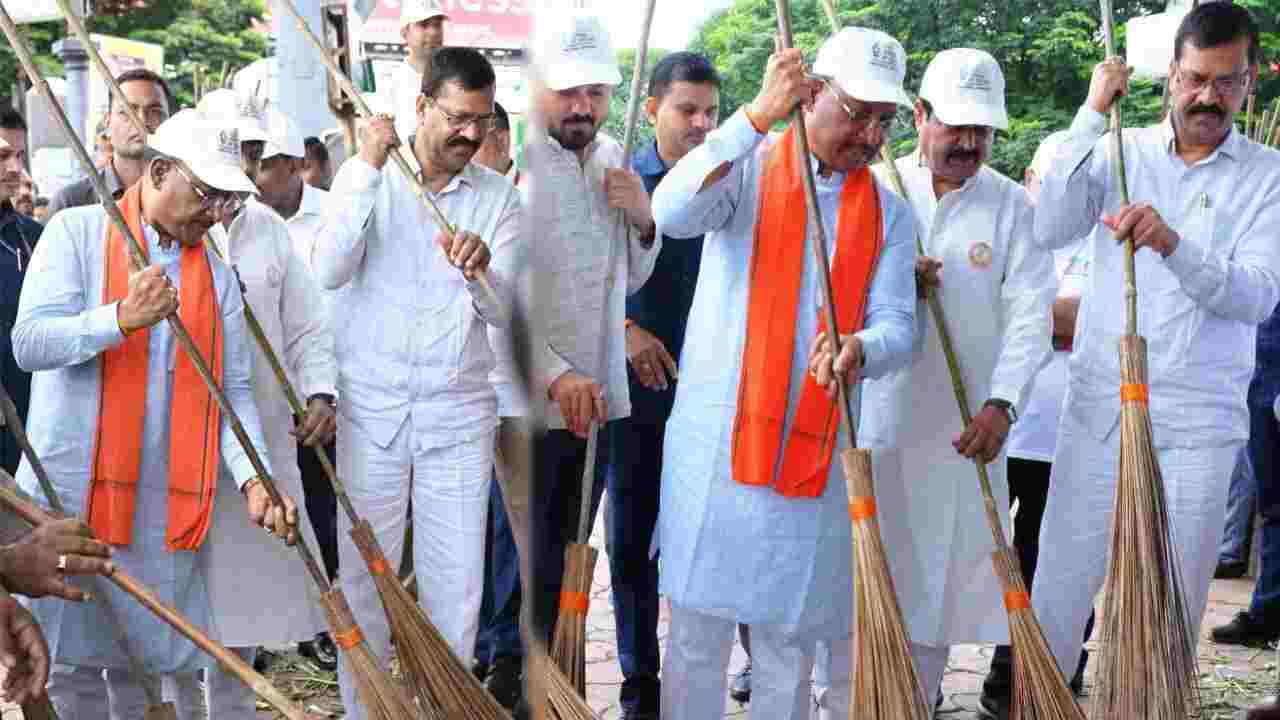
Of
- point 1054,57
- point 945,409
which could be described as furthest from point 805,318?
point 1054,57

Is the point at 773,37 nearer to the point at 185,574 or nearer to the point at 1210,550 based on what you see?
the point at 1210,550

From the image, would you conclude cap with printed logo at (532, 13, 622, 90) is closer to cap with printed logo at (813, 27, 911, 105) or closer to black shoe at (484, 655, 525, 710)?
cap with printed logo at (813, 27, 911, 105)

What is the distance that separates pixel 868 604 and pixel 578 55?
1.41 metres

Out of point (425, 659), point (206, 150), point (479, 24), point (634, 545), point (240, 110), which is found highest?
point (479, 24)

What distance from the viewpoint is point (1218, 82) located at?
3.83 metres

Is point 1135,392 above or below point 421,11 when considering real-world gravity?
below

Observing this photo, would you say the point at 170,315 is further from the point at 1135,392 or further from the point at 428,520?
the point at 1135,392

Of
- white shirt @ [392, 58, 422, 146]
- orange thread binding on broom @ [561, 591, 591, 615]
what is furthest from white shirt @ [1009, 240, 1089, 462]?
white shirt @ [392, 58, 422, 146]

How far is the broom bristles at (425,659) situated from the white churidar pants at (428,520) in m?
0.13

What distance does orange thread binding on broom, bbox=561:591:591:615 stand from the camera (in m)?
3.48

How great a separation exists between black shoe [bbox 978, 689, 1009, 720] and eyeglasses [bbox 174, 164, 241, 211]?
2.54 m

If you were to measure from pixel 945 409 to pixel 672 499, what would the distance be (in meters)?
0.87

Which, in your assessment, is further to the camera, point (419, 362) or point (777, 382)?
point (419, 362)

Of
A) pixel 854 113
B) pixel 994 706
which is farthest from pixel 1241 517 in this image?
pixel 854 113
